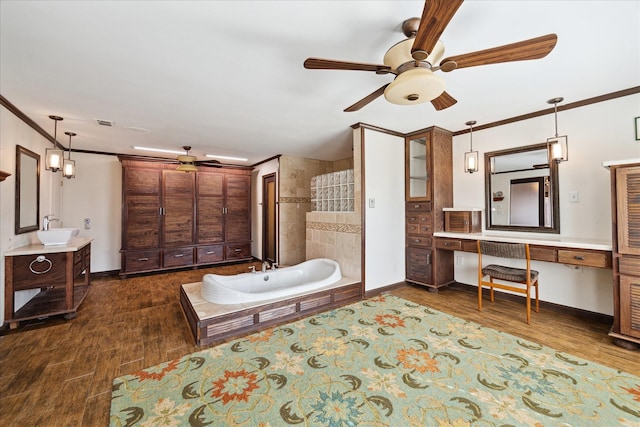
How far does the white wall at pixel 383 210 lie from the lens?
371cm

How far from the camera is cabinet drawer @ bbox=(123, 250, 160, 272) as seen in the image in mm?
4906

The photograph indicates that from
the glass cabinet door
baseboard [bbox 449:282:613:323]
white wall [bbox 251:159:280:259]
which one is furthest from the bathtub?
white wall [bbox 251:159:280:259]

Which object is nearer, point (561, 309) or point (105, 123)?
point (561, 309)

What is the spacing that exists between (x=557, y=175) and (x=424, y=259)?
6.29 ft

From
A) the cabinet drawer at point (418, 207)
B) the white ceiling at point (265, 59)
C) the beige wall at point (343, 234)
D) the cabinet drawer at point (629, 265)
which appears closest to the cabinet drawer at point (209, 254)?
the beige wall at point (343, 234)

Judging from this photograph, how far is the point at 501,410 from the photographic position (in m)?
1.60

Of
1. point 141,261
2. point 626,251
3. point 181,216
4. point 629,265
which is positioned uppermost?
point 181,216

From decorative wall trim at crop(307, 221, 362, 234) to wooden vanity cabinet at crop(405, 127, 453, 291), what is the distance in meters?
0.99

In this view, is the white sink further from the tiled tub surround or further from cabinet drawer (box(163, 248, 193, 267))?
cabinet drawer (box(163, 248, 193, 267))

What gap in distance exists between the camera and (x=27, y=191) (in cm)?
329

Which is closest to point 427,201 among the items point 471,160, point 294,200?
point 471,160

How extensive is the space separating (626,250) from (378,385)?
2.50 m

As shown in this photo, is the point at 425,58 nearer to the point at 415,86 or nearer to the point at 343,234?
the point at 415,86

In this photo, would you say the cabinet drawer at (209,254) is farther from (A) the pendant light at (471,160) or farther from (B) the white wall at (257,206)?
(A) the pendant light at (471,160)
